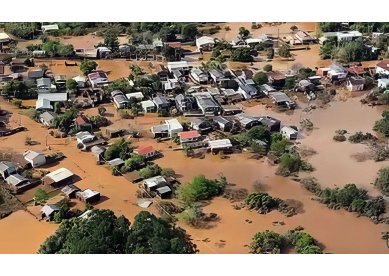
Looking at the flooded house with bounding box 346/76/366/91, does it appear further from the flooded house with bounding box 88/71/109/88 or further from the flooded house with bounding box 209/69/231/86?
the flooded house with bounding box 88/71/109/88

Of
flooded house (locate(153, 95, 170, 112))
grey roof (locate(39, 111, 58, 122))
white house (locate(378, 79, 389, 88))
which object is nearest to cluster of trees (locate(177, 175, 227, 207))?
flooded house (locate(153, 95, 170, 112))

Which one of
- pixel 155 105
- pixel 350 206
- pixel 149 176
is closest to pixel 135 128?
pixel 155 105

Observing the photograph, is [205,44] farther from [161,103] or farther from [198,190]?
[198,190]

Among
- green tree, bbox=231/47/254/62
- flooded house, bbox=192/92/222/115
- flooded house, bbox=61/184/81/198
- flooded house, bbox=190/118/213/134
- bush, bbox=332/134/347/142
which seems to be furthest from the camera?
green tree, bbox=231/47/254/62

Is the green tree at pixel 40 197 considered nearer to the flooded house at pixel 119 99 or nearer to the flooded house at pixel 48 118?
the flooded house at pixel 48 118

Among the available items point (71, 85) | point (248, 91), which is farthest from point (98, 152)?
point (248, 91)

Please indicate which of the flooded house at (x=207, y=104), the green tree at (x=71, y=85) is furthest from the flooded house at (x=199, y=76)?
the green tree at (x=71, y=85)
